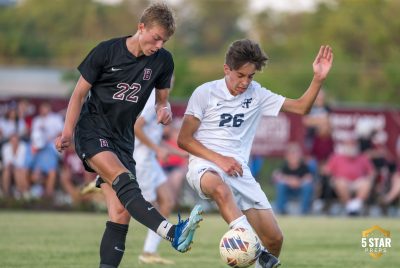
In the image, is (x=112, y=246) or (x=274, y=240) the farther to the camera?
(x=274, y=240)

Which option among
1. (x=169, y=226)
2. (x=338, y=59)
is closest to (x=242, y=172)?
(x=169, y=226)

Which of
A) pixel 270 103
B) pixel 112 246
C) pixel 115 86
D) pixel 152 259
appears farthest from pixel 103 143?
pixel 152 259

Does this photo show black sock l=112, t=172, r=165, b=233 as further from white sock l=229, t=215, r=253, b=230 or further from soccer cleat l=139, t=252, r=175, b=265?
soccer cleat l=139, t=252, r=175, b=265

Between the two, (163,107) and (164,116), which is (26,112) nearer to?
(163,107)

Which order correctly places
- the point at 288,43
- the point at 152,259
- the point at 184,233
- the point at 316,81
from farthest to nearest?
the point at 288,43 < the point at 152,259 < the point at 316,81 < the point at 184,233

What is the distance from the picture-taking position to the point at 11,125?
20719 mm

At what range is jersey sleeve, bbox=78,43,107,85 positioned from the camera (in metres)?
8.07

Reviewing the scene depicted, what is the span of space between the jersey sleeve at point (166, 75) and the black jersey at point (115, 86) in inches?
6.3

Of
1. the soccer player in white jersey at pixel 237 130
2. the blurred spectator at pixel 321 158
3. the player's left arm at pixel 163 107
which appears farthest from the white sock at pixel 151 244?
the blurred spectator at pixel 321 158

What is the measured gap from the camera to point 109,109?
8.17 meters

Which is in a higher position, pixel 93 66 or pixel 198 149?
pixel 93 66

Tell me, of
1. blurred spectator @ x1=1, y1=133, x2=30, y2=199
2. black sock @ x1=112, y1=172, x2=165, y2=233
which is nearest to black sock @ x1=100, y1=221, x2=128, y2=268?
black sock @ x1=112, y1=172, x2=165, y2=233

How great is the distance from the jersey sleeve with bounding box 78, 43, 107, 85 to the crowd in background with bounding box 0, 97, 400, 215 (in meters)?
11.5

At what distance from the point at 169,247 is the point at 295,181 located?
783 centimetres
